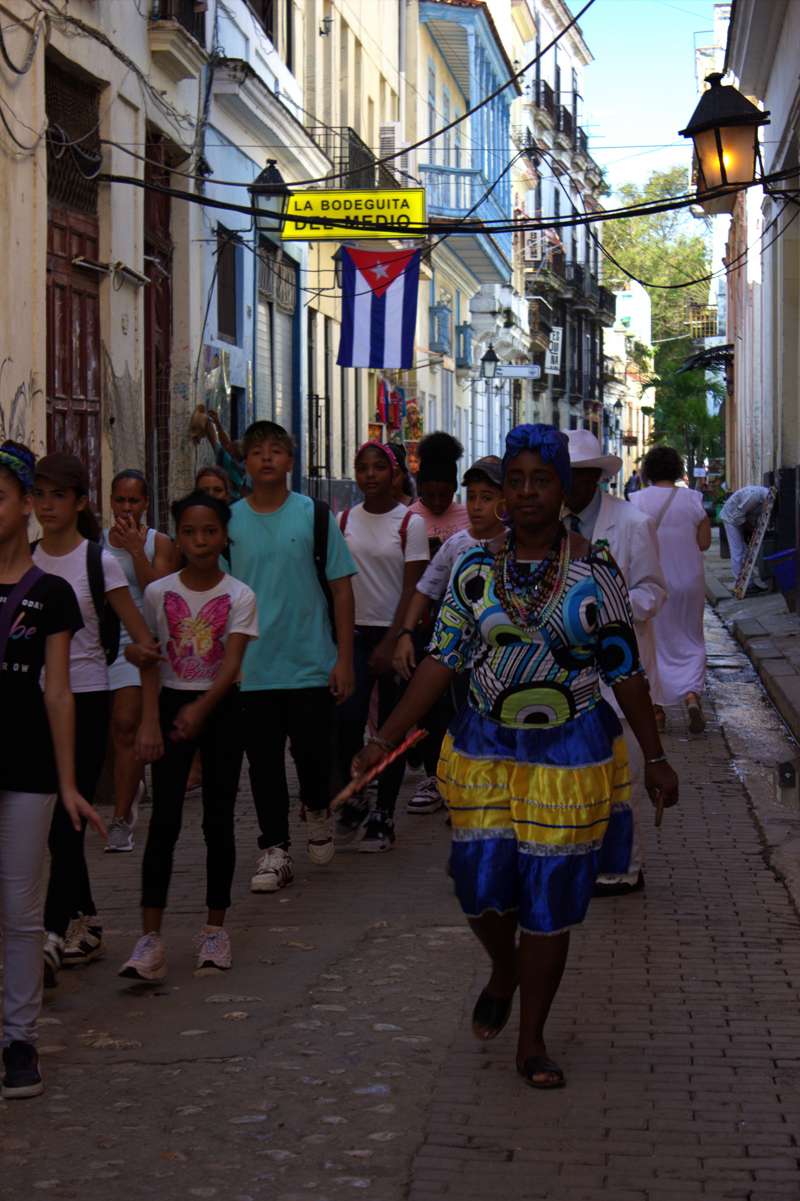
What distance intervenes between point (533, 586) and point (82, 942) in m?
2.32

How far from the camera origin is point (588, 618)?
192 inches

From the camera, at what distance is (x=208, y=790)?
6207 millimetres

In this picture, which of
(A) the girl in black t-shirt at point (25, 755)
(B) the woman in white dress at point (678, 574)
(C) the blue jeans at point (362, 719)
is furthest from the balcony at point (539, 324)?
(A) the girl in black t-shirt at point (25, 755)

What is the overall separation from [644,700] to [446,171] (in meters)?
31.4

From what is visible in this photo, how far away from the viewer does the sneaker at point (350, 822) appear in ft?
28.1

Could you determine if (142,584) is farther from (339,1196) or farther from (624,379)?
(624,379)

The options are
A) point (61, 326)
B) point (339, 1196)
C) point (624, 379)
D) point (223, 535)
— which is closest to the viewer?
point (339, 1196)

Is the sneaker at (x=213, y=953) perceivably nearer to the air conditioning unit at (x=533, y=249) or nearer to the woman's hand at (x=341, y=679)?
the woman's hand at (x=341, y=679)

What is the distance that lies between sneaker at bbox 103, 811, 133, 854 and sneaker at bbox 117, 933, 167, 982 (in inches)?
95.7

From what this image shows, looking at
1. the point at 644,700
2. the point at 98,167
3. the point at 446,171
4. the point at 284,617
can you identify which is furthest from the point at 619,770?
the point at 446,171

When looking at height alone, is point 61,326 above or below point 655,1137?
above

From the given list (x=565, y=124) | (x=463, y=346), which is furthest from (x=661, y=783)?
(x=565, y=124)

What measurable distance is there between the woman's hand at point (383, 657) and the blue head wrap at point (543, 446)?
10.8 feet

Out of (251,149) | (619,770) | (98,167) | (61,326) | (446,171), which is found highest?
(446,171)
